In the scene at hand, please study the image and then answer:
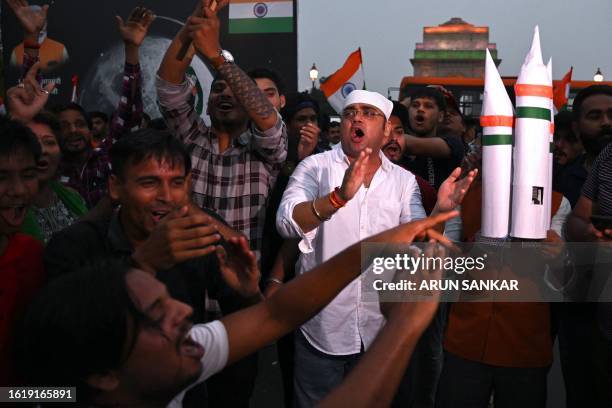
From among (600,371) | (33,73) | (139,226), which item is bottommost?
(600,371)

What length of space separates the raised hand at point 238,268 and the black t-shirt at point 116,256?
0.32m

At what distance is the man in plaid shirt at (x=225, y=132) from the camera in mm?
3428

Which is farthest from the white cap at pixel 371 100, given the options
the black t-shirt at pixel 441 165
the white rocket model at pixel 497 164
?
the black t-shirt at pixel 441 165

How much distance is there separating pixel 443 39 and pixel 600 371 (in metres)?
76.9

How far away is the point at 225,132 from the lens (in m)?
3.79

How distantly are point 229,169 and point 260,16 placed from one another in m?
3.33

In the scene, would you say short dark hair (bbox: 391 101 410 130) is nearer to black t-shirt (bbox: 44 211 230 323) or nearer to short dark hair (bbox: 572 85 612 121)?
short dark hair (bbox: 572 85 612 121)

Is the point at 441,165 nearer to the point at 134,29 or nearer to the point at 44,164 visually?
the point at 134,29

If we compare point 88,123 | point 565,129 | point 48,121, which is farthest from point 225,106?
point 565,129

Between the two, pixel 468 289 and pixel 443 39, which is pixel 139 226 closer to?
pixel 468 289

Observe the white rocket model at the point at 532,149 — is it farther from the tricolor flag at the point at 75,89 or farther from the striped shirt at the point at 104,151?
the tricolor flag at the point at 75,89

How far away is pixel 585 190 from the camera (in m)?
3.04

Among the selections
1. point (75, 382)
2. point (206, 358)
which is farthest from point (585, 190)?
point (75, 382)

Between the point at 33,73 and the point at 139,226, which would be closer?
the point at 139,226
